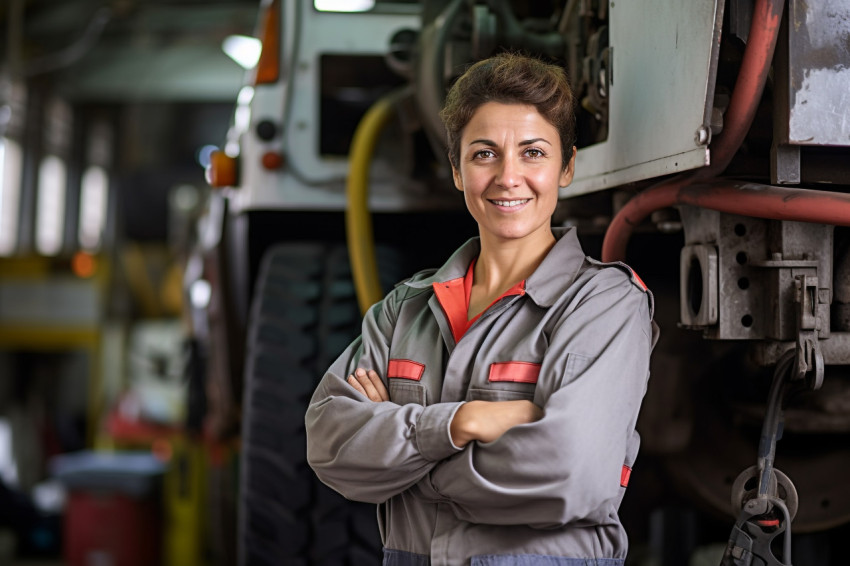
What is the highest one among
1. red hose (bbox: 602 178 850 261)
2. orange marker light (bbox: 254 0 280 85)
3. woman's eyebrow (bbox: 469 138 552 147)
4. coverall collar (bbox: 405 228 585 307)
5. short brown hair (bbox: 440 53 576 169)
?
orange marker light (bbox: 254 0 280 85)

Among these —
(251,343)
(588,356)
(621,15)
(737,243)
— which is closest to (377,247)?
(251,343)

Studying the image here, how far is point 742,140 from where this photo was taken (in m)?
1.61

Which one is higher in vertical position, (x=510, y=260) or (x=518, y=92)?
(x=518, y=92)

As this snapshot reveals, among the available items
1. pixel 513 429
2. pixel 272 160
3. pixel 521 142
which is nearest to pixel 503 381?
pixel 513 429

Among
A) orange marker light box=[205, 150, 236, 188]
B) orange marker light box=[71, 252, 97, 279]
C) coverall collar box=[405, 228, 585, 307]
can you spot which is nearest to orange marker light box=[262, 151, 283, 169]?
orange marker light box=[205, 150, 236, 188]

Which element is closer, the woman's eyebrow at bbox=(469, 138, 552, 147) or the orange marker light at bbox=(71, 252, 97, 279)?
the woman's eyebrow at bbox=(469, 138, 552, 147)

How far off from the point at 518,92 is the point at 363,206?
1.24 m

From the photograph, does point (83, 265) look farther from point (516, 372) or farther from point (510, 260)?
point (516, 372)

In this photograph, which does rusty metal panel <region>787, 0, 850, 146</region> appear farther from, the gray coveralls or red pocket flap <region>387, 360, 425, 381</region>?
red pocket flap <region>387, 360, 425, 381</region>

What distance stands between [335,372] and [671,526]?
5.28 ft

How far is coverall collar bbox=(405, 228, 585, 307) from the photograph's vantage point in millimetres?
1524

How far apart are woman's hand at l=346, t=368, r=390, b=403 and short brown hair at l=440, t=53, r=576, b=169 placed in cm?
41

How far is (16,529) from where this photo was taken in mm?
5516

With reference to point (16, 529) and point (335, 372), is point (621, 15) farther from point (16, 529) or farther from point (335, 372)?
point (16, 529)
